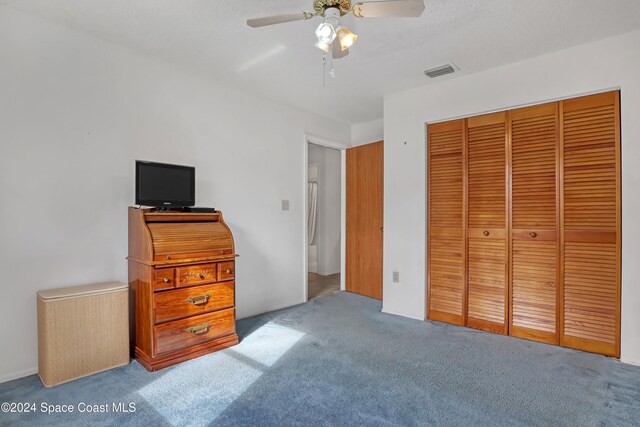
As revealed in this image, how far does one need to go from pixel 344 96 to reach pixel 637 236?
2.85 metres

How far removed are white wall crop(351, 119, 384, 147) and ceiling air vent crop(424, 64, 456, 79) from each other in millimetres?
1483

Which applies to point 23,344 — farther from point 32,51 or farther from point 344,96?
point 344,96

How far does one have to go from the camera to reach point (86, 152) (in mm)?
2496

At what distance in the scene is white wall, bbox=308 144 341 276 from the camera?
5.92m

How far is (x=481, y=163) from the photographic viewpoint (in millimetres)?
3191

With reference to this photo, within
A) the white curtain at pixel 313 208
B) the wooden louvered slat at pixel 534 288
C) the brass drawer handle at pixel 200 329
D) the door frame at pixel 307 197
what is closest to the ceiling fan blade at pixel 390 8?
the wooden louvered slat at pixel 534 288

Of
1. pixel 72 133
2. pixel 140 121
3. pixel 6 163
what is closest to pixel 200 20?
pixel 140 121

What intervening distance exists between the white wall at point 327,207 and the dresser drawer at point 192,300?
10.7 feet

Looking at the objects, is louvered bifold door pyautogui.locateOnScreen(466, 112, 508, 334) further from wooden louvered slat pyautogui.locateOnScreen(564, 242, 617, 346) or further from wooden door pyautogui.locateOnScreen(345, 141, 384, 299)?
wooden door pyautogui.locateOnScreen(345, 141, 384, 299)

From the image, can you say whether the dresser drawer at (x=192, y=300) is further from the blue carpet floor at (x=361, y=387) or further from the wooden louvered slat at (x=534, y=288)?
the wooden louvered slat at (x=534, y=288)

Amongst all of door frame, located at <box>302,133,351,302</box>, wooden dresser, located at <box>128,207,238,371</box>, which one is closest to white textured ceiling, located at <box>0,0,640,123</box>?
door frame, located at <box>302,133,351,302</box>

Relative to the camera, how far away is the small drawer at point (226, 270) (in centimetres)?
270

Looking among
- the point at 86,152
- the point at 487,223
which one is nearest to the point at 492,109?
the point at 487,223

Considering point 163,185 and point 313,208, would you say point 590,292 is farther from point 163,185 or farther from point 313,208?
point 313,208
